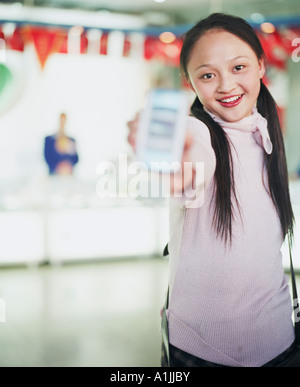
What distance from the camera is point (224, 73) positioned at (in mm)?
763

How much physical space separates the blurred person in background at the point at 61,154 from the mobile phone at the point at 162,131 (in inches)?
119

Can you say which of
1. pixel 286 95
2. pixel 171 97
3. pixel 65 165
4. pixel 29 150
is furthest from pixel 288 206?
pixel 286 95

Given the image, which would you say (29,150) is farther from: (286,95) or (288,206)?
(288,206)

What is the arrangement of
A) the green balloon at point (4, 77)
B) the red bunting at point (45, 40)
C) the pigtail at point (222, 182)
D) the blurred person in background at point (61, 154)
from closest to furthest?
the pigtail at point (222, 182) → the red bunting at point (45, 40) → the blurred person in background at point (61, 154) → the green balloon at point (4, 77)

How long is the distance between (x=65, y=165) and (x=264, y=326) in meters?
3.11

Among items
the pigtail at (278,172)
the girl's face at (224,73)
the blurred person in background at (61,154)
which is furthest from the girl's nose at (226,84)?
the blurred person in background at (61,154)

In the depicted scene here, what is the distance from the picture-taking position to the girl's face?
0.76m

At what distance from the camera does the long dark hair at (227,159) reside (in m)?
0.75

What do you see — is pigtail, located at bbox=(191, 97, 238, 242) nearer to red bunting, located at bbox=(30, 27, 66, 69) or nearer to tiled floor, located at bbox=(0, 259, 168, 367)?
tiled floor, located at bbox=(0, 259, 168, 367)

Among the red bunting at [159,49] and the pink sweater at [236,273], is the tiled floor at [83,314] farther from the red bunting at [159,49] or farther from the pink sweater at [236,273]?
the red bunting at [159,49]

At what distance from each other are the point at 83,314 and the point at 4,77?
230 centimetres

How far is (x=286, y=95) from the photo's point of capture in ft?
17.2

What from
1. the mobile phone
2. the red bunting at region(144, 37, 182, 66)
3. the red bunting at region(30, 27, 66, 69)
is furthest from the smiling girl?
the red bunting at region(144, 37, 182, 66)
